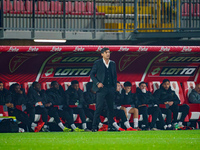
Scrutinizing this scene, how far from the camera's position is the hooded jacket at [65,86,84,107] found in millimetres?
12172

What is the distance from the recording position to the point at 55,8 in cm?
1388

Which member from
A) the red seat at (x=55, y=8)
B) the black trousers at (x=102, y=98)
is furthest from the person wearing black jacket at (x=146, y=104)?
the red seat at (x=55, y=8)

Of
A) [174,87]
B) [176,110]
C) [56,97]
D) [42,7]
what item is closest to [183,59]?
[174,87]

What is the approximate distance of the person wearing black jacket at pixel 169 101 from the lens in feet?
40.3

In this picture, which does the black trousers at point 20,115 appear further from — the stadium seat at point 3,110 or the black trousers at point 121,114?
the black trousers at point 121,114

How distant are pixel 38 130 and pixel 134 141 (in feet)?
13.0

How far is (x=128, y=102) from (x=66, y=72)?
6.50 feet

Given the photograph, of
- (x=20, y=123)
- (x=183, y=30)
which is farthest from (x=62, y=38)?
(x=183, y=30)

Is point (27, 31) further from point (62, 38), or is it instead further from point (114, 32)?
point (114, 32)

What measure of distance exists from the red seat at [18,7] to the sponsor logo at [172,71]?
13.2 feet

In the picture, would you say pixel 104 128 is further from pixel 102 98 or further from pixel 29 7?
pixel 29 7

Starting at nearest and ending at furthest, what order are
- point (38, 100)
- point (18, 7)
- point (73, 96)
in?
point (38, 100)
point (73, 96)
point (18, 7)

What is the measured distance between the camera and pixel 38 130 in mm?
11148

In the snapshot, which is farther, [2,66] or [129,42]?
[129,42]
